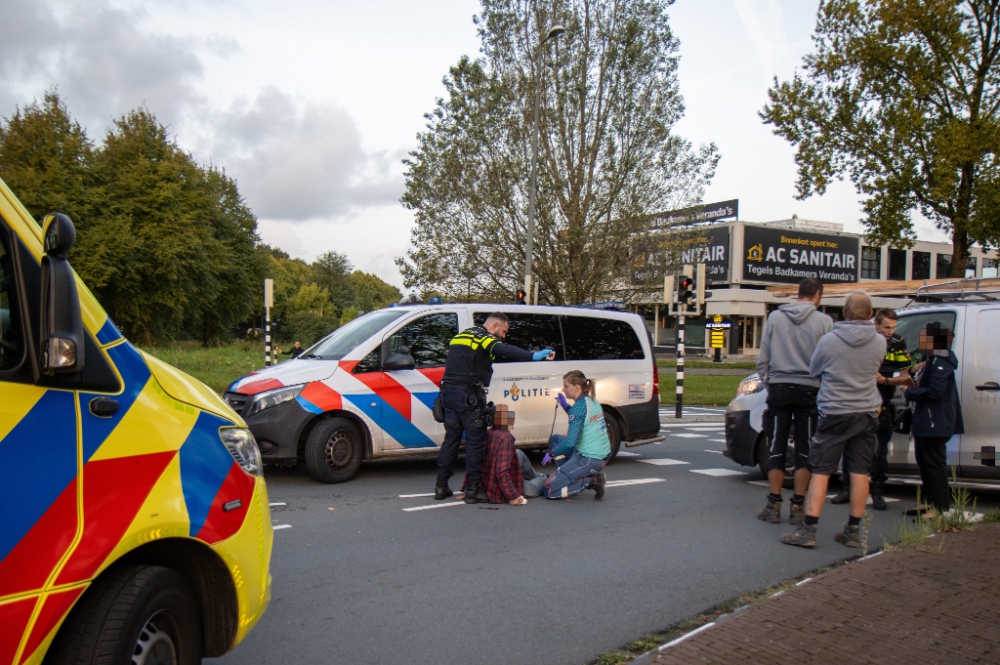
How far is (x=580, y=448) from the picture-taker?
25.1 ft

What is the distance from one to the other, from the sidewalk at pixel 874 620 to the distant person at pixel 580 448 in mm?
2732

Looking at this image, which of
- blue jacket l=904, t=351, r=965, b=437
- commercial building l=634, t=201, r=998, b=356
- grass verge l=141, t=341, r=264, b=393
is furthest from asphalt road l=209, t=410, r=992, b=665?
commercial building l=634, t=201, r=998, b=356

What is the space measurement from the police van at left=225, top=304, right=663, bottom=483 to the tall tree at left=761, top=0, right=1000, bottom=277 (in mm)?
14349

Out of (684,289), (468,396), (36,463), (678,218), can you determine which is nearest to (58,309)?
(36,463)

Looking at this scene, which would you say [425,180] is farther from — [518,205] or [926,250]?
[926,250]

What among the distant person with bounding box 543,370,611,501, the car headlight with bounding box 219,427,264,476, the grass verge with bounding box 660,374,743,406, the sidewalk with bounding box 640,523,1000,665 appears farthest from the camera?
the grass verge with bounding box 660,374,743,406

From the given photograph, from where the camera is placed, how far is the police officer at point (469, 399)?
7234mm

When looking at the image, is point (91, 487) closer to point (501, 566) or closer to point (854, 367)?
point (501, 566)

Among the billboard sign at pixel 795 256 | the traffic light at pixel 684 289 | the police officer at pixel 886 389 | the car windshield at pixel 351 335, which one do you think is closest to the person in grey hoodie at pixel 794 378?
the police officer at pixel 886 389

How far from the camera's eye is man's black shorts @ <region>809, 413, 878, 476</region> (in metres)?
5.95

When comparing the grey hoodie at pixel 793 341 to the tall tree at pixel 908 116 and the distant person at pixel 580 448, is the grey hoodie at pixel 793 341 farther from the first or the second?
the tall tree at pixel 908 116

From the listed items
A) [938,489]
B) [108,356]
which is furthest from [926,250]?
[108,356]

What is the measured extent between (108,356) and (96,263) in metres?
33.1

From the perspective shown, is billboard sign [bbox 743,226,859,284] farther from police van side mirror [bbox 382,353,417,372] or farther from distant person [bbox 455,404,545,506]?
distant person [bbox 455,404,545,506]
